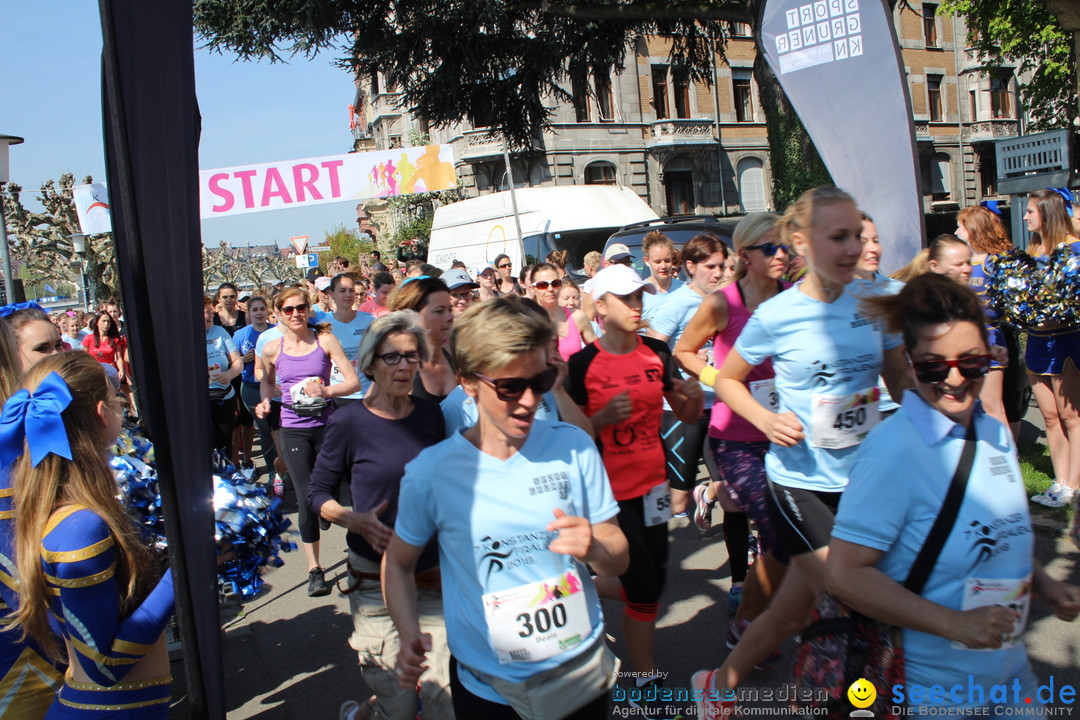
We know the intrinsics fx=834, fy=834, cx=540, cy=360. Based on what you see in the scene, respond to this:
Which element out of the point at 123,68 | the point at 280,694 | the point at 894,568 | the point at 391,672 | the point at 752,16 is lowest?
the point at 280,694

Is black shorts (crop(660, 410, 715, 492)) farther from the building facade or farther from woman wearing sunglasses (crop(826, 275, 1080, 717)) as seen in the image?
the building facade

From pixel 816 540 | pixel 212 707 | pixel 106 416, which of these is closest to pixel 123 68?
pixel 106 416

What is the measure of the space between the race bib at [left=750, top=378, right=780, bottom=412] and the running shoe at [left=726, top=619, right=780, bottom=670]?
1.00 metres

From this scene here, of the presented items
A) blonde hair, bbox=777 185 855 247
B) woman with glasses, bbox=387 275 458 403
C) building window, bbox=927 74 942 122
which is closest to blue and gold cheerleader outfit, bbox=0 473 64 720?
woman with glasses, bbox=387 275 458 403

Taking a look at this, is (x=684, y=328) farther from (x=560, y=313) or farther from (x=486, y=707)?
(x=486, y=707)

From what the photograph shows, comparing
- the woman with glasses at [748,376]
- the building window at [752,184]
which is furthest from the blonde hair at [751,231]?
the building window at [752,184]

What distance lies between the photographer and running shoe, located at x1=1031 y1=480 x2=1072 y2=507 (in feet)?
17.2

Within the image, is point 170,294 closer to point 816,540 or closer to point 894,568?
point 894,568

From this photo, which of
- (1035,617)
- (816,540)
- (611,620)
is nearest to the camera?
(816,540)

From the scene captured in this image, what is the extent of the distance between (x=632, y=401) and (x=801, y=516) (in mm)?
880

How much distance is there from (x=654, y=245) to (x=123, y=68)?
490 centimetres

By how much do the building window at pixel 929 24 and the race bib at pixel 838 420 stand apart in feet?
150

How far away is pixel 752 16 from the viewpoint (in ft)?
49.9

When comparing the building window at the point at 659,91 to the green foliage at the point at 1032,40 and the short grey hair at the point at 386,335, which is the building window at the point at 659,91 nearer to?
the green foliage at the point at 1032,40
